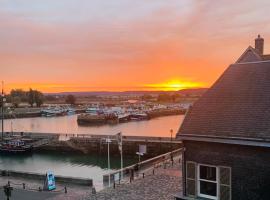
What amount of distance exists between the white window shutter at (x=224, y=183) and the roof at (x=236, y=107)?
1269 mm

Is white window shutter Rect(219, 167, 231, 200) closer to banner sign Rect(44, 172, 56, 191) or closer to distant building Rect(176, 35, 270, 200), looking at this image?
distant building Rect(176, 35, 270, 200)

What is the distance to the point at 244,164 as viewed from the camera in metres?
13.6

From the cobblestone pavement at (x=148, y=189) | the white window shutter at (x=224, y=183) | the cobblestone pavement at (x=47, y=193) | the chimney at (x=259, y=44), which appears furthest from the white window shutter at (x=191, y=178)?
the cobblestone pavement at (x=47, y=193)

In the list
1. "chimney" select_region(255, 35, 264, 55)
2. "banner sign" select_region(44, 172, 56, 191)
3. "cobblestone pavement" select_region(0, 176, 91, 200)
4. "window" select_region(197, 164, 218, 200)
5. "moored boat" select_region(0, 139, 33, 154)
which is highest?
"chimney" select_region(255, 35, 264, 55)

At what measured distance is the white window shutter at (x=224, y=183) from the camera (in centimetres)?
1398

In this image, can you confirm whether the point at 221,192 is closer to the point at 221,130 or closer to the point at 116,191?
the point at 221,130

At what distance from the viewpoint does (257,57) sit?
16.0m

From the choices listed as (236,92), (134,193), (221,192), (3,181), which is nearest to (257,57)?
(236,92)

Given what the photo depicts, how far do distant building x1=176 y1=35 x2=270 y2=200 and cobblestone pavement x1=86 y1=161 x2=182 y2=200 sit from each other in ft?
26.5

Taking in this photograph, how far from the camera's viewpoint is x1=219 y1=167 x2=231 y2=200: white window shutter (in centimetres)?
1398

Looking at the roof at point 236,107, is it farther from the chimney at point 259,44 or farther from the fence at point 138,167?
the fence at point 138,167

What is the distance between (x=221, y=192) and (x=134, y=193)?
10733 millimetres

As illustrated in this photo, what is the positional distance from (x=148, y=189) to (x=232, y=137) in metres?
12.4

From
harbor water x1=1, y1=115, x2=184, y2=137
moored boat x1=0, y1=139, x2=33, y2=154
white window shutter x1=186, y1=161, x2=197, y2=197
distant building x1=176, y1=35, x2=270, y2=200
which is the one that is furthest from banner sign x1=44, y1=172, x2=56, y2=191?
harbor water x1=1, y1=115, x2=184, y2=137
